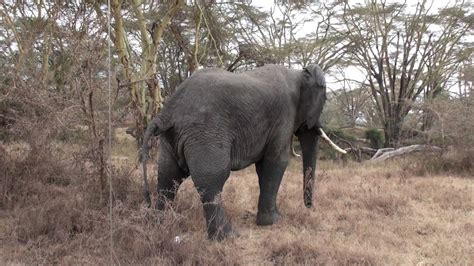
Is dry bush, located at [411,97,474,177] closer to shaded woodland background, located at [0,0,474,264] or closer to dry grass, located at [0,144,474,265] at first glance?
shaded woodland background, located at [0,0,474,264]

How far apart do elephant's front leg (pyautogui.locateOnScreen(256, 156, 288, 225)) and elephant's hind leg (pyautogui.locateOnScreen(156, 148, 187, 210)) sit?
102cm

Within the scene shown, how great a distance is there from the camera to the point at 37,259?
3873mm

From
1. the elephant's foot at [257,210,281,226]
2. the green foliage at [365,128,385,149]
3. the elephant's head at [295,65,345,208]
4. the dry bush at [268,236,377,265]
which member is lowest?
the dry bush at [268,236,377,265]

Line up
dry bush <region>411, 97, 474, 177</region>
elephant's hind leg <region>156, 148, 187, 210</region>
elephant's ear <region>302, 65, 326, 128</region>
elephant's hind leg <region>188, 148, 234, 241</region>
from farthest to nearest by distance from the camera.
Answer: dry bush <region>411, 97, 474, 177</region> < elephant's ear <region>302, 65, 326, 128</region> < elephant's hind leg <region>156, 148, 187, 210</region> < elephant's hind leg <region>188, 148, 234, 241</region>

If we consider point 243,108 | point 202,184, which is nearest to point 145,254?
point 202,184

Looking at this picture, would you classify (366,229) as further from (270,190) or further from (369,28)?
(369,28)

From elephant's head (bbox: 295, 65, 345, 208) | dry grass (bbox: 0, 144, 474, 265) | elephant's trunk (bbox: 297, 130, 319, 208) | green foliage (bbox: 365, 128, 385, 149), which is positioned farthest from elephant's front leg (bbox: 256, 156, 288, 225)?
green foliage (bbox: 365, 128, 385, 149)

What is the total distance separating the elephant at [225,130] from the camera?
177 inches

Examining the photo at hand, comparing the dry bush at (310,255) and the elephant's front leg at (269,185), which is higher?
the elephant's front leg at (269,185)

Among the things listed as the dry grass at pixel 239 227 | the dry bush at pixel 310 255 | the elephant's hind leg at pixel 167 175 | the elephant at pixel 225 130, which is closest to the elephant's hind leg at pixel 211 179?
the elephant at pixel 225 130

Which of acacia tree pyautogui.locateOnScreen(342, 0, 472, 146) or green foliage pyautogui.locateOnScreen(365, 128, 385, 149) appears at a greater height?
acacia tree pyautogui.locateOnScreen(342, 0, 472, 146)

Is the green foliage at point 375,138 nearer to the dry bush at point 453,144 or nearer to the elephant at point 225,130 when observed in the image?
the dry bush at point 453,144

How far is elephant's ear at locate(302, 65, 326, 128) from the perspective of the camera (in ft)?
18.8

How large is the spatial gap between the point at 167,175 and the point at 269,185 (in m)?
1.22
